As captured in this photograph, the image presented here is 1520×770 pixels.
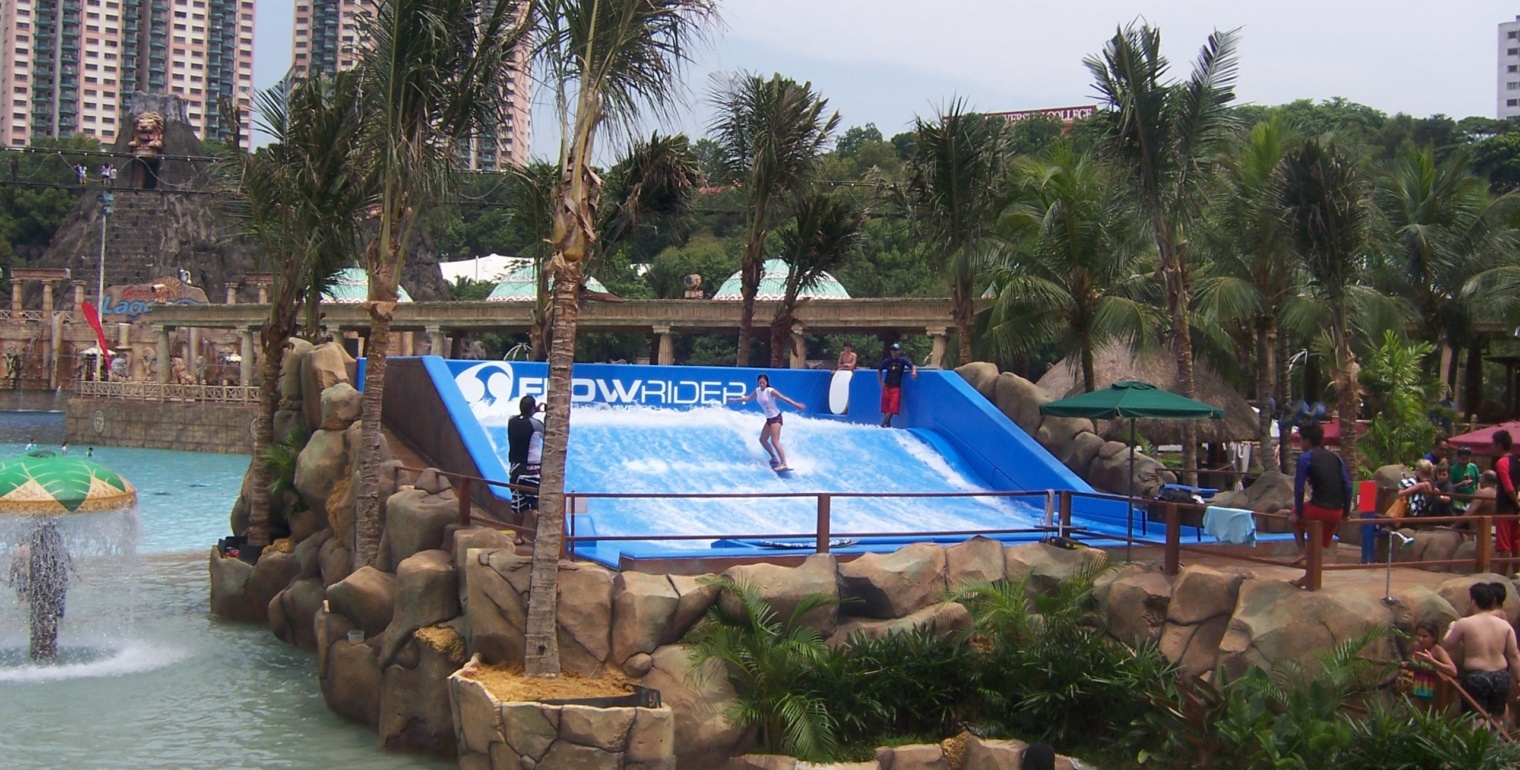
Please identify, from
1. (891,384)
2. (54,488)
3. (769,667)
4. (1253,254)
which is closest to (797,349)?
(1253,254)

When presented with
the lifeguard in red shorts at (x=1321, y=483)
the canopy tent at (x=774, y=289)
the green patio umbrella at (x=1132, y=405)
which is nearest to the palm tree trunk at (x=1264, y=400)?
the green patio umbrella at (x=1132, y=405)

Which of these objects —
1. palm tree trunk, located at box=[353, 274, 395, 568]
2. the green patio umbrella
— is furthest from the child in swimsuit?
palm tree trunk, located at box=[353, 274, 395, 568]

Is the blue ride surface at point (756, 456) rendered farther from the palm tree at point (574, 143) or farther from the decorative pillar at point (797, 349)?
the decorative pillar at point (797, 349)

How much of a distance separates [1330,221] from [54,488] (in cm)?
1366

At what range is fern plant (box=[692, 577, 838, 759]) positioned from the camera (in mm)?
9867

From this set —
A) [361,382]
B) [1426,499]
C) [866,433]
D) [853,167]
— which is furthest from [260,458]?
[853,167]

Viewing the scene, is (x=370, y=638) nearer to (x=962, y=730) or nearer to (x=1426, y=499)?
(x=962, y=730)

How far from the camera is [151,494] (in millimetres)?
34219

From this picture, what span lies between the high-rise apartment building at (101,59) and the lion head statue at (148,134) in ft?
254

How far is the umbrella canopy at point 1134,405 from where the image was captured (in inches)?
563

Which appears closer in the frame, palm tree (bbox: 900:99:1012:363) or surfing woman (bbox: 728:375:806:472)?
surfing woman (bbox: 728:375:806:472)

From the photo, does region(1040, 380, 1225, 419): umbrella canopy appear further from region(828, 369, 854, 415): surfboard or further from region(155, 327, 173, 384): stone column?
region(155, 327, 173, 384): stone column

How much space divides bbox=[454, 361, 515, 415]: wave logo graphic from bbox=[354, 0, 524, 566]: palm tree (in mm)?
2979

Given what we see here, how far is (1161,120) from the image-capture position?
1742 cm
